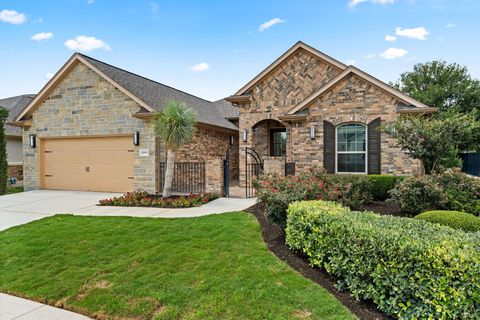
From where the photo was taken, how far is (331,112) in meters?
11.3

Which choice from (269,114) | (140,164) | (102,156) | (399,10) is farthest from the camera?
(269,114)

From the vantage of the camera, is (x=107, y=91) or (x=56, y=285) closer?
(x=56, y=285)

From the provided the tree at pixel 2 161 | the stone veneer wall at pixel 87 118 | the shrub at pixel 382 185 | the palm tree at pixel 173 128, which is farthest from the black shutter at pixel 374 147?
the tree at pixel 2 161

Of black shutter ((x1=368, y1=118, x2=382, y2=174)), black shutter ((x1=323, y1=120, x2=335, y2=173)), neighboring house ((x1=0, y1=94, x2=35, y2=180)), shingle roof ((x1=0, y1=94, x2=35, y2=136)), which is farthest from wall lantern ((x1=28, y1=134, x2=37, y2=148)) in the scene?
black shutter ((x1=368, y1=118, x2=382, y2=174))

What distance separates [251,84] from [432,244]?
11492 mm

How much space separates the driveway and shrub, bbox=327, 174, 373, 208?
9.28 feet

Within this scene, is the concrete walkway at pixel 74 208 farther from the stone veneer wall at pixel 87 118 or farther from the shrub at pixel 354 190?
the shrub at pixel 354 190

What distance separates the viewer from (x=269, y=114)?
13.6 metres

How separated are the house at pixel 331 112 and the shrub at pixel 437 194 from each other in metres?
3.17

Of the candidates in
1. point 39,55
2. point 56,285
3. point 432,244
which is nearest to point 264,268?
point 432,244

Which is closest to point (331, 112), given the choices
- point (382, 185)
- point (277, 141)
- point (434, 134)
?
point (382, 185)

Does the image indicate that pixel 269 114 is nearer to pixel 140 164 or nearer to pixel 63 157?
pixel 140 164

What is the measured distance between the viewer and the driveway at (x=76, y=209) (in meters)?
8.14

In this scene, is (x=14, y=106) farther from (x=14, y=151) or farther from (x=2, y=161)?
(x=2, y=161)
